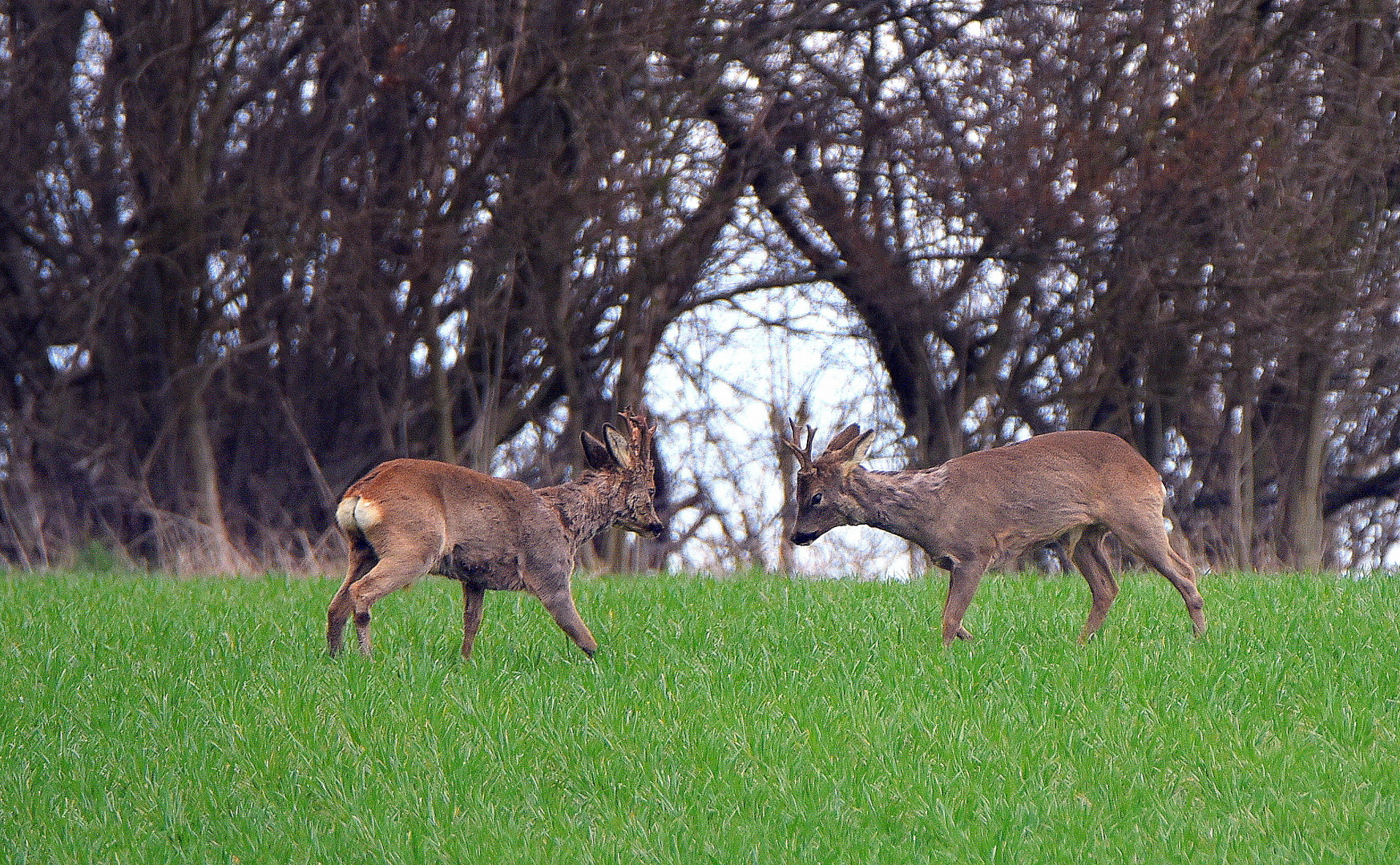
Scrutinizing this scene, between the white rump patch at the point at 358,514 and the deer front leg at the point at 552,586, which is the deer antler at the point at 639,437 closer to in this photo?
the deer front leg at the point at 552,586

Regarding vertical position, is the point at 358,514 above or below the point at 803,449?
below

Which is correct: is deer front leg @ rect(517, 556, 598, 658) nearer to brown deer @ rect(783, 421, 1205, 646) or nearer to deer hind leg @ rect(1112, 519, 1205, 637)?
brown deer @ rect(783, 421, 1205, 646)

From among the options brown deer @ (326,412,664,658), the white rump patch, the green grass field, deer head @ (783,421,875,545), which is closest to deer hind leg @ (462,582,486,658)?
brown deer @ (326,412,664,658)

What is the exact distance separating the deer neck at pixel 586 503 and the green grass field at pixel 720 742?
2.09 ft

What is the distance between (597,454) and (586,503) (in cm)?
33

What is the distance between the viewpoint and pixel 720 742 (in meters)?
5.75

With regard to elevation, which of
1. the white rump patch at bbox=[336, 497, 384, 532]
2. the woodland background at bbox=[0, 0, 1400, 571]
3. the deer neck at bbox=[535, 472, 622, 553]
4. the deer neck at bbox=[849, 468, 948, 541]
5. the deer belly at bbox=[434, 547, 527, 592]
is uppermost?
the woodland background at bbox=[0, 0, 1400, 571]

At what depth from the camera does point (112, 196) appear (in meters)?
15.5

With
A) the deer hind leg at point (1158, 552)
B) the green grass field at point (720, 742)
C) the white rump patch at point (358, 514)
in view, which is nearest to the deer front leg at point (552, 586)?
the green grass field at point (720, 742)

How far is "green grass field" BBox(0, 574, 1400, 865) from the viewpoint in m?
4.76

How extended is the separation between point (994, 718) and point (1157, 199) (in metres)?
10.4

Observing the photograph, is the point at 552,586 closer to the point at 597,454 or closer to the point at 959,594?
the point at 597,454

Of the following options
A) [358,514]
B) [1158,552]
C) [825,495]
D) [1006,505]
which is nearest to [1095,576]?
[1158,552]

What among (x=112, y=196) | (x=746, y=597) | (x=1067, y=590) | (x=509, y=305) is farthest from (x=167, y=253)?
(x=1067, y=590)
